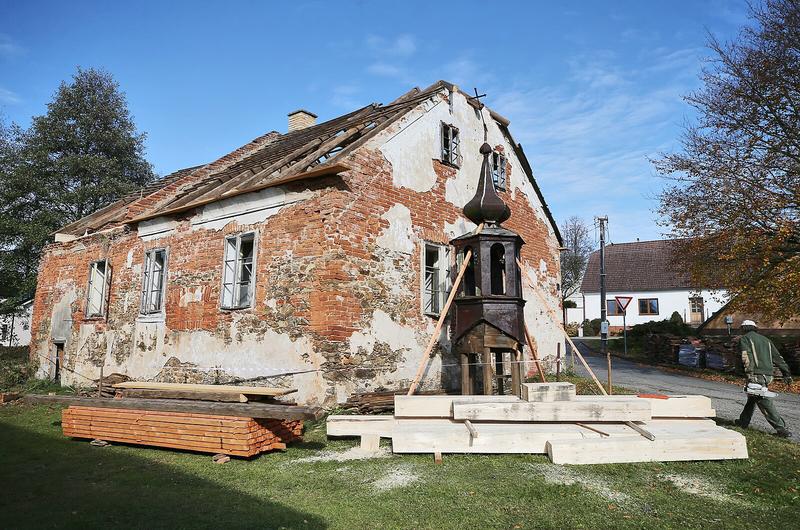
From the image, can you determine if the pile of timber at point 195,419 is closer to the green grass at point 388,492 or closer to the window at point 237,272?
the green grass at point 388,492

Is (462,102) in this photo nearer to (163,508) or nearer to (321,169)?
(321,169)

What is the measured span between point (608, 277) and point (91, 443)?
139ft

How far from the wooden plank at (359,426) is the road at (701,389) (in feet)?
19.7

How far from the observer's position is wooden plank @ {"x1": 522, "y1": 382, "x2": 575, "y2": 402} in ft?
23.7

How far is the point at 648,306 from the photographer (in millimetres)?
41500

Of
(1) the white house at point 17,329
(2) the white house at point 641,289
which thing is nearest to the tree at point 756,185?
(2) the white house at point 641,289

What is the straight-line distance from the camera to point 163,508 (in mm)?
5016

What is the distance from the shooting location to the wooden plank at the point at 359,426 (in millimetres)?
7480

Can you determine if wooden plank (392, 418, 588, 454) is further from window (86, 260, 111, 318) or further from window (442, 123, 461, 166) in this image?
window (86, 260, 111, 318)

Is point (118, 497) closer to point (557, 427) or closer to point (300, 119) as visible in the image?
point (557, 427)

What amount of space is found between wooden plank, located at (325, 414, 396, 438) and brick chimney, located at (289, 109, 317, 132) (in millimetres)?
12870

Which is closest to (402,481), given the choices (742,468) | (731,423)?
(742,468)

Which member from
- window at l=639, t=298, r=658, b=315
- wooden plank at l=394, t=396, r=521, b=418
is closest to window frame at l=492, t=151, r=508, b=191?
wooden plank at l=394, t=396, r=521, b=418

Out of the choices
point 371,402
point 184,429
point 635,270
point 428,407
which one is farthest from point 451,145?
point 635,270
